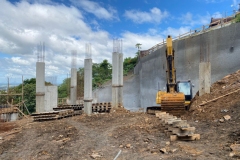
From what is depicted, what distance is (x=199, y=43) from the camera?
1638 centimetres

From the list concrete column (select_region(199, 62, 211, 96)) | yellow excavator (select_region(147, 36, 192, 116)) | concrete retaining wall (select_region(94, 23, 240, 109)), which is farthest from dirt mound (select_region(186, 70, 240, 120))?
concrete retaining wall (select_region(94, 23, 240, 109))

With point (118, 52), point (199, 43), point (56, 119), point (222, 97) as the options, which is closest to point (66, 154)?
point (56, 119)

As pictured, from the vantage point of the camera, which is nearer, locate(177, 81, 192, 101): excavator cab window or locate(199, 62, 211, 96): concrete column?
locate(199, 62, 211, 96): concrete column

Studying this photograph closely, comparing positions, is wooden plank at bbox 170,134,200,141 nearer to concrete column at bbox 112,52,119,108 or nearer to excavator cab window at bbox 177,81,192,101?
excavator cab window at bbox 177,81,192,101

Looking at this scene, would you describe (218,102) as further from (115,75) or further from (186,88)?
(115,75)

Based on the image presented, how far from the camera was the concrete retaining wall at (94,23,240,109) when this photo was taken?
14500 millimetres

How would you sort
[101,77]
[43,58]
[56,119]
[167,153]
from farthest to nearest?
[101,77]
[43,58]
[56,119]
[167,153]

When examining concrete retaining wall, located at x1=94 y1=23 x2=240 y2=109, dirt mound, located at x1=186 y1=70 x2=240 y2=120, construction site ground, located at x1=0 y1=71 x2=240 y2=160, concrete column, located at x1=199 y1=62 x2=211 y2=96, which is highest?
concrete retaining wall, located at x1=94 y1=23 x2=240 y2=109

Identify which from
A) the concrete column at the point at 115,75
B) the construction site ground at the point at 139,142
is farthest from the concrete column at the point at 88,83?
the construction site ground at the point at 139,142

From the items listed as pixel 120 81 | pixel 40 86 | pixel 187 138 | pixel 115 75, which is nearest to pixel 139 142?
pixel 187 138

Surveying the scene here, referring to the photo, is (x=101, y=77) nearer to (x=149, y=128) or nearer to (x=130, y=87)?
(x=130, y=87)

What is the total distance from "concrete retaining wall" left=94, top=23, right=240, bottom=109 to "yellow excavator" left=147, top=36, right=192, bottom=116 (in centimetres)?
432

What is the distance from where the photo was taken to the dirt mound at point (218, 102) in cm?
943

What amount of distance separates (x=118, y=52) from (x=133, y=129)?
8341mm
